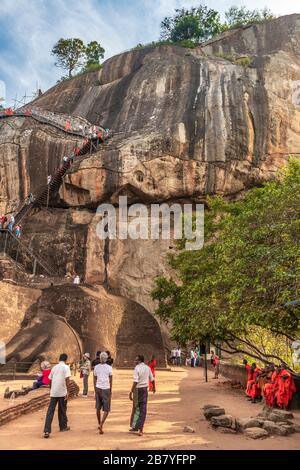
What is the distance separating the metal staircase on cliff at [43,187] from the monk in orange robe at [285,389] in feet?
68.3

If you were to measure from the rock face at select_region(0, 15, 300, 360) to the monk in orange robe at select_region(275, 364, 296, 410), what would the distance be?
20955mm

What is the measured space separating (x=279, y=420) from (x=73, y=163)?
2765 centimetres

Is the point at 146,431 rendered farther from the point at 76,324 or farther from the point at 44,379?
the point at 76,324

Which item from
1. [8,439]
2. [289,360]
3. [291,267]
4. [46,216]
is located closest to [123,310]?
[289,360]

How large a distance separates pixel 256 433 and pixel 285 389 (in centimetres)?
424

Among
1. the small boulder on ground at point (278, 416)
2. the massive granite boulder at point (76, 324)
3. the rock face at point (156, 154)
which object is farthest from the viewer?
the rock face at point (156, 154)

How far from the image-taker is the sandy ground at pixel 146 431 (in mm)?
7285

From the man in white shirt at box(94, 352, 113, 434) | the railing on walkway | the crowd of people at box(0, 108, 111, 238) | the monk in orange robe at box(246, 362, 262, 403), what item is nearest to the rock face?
the crowd of people at box(0, 108, 111, 238)

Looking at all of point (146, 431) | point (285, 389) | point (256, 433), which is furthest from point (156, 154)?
point (256, 433)

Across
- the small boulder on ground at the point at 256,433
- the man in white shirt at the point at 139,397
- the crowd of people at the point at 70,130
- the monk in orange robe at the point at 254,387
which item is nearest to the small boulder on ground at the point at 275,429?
the small boulder on ground at the point at 256,433

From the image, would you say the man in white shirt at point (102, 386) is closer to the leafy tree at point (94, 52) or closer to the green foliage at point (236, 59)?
the green foliage at point (236, 59)

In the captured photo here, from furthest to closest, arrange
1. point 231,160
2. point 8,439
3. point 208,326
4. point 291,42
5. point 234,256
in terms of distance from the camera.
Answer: point 291,42, point 231,160, point 208,326, point 234,256, point 8,439

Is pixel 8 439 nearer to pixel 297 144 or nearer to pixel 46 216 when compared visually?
pixel 46 216

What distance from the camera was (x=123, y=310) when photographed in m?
27.0
